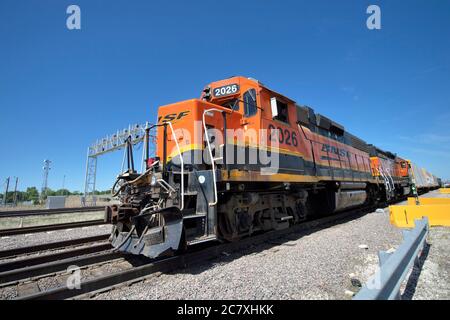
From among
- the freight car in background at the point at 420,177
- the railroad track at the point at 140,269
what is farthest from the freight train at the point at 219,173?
the freight car in background at the point at 420,177

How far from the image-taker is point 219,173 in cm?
452

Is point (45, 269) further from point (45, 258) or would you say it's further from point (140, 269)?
point (140, 269)

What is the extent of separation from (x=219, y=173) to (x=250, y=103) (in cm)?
215

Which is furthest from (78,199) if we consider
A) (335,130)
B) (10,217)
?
(335,130)

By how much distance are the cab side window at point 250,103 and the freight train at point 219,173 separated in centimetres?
2

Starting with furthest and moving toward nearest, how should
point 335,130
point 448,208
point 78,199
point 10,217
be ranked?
point 78,199
point 10,217
point 335,130
point 448,208

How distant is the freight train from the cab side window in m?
0.02

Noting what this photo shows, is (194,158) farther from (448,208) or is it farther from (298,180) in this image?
(448,208)

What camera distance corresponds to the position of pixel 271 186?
6082 millimetres

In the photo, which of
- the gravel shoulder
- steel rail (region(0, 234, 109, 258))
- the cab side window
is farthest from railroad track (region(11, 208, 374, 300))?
the cab side window

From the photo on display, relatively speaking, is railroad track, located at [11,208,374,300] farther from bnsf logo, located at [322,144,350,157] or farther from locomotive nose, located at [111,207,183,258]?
bnsf logo, located at [322,144,350,157]

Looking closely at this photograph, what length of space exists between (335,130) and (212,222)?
25.7 ft

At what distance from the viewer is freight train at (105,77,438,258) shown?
4.30 m

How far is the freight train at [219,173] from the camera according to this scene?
4.30 m
